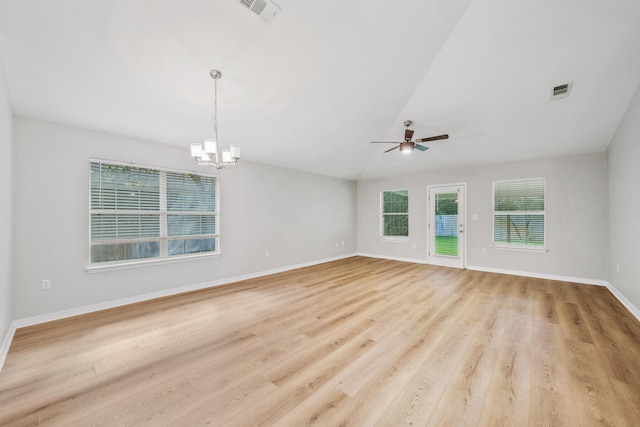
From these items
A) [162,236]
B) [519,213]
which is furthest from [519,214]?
[162,236]

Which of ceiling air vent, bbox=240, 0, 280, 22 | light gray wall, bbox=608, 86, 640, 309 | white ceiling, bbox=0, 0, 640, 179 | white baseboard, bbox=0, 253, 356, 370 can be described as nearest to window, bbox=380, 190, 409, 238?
white ceiling, bbox=0, 0, 640, 179

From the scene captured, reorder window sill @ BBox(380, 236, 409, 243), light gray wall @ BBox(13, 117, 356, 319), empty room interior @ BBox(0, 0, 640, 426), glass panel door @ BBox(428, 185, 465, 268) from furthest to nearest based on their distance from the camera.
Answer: window sill @ BBox(380, 236, 409, 243)
glass panel door @ BBox(428, 185, 465, 268)
light gray wall @ BBox(13, 117, 356, 319)
empty room interior @ BBox(0, 0, 640, 426)

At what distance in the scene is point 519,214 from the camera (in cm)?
532

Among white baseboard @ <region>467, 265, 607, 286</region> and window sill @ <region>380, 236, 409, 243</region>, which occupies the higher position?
window sill @ <region>380, 236, 409, 243</region>

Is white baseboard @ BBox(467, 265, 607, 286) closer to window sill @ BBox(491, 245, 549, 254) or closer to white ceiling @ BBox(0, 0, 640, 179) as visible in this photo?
window sill @ BBox(491, 245, 549, 254)

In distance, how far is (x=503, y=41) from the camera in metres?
2.75

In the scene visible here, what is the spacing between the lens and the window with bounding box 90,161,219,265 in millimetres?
3473

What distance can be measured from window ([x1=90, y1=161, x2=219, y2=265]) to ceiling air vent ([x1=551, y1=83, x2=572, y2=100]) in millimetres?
5496

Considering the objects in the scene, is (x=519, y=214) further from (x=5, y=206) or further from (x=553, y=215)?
(x=5, y=206)

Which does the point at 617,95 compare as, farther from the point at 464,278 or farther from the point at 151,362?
the point at 151,362

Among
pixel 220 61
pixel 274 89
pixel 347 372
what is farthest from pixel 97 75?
pixel 347 372

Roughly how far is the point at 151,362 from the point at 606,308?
18.5ft

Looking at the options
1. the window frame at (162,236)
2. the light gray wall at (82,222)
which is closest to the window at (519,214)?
the light gray wall at (82,222)

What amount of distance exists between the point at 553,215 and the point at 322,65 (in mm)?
5444
